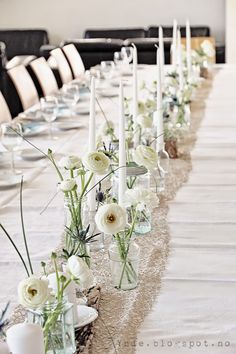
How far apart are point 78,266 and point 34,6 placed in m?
8.81

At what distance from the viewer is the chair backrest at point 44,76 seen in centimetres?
515

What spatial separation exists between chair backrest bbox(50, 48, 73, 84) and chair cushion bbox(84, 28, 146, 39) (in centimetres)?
382

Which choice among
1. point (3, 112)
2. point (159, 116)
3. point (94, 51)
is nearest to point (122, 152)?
point (159, 116)

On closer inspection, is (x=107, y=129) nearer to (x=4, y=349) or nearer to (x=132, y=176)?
(x=132, y=176)

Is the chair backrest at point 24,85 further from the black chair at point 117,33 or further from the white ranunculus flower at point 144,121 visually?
the black chair at point 117,33

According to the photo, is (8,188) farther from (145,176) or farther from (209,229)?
(209,229)

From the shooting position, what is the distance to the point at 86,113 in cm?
386

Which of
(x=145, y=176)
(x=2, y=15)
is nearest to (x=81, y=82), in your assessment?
(x=145, y=176)

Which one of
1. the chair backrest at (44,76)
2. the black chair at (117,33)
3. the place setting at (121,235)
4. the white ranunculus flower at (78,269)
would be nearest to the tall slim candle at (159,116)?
the place setting at (121,235)

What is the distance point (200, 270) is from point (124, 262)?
22cm

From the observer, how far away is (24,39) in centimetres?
980

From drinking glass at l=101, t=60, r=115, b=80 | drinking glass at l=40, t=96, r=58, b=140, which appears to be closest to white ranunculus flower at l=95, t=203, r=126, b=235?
drinking glass at l=40, t=96, r=58, b=140

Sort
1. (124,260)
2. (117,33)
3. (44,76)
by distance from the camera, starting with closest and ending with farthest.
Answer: (124,260)
(44,76)
(117,33)

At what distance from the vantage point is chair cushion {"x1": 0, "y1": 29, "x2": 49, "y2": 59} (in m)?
9.76
